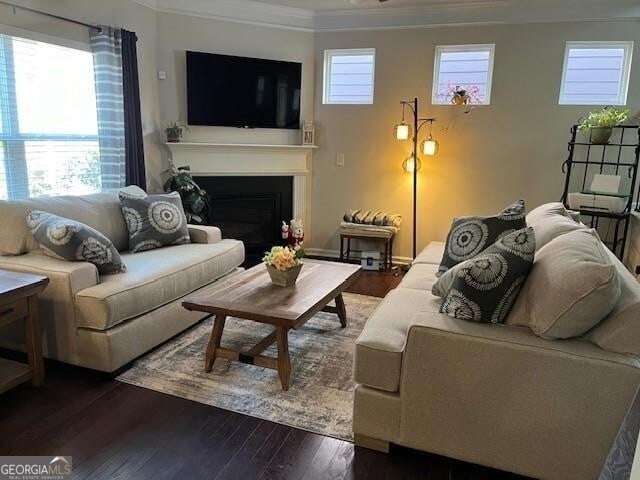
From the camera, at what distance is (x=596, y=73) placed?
4312 millimetres

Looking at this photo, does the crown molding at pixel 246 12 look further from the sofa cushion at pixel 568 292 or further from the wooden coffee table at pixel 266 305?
the sofa cushion at pixel 568 292

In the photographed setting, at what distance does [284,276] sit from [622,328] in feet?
5.61

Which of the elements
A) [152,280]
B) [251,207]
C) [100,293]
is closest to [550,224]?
[152,280]

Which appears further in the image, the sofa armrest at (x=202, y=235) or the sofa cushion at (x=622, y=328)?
the sofa armrest at (x=202, y=235)

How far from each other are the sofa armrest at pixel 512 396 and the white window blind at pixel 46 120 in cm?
318

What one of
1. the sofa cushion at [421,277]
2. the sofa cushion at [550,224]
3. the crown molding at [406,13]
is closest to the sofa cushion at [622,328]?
the sofa cushion at [550,224]

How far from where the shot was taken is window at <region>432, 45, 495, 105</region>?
179 inches

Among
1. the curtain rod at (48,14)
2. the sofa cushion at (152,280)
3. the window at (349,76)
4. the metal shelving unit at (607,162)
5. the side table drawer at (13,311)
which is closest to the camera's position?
the side table drawer at (13,311)

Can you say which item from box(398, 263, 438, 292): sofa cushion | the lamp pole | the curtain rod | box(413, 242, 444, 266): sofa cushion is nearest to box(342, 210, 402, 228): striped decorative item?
the lamp pole

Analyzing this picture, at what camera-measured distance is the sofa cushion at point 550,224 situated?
2.25 meters

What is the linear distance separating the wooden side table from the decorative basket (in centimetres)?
118

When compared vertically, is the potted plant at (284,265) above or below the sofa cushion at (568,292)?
below

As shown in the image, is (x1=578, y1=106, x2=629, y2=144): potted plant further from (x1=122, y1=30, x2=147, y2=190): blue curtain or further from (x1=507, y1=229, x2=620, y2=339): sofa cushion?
(x1=122, y1=30, x2=147, y2=190): blue curtain

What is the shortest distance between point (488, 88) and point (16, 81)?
4.12 m
